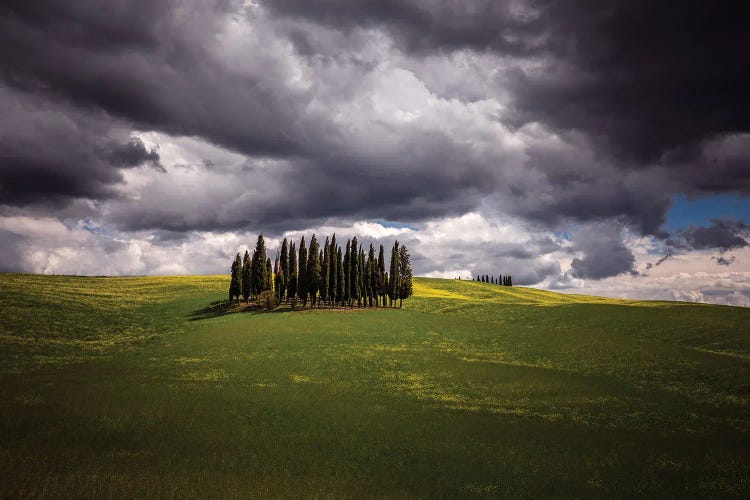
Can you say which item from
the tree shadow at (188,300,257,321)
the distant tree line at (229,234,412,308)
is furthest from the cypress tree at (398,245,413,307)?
the tree shadow at (188,300,257,321)

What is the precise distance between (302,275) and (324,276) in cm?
485

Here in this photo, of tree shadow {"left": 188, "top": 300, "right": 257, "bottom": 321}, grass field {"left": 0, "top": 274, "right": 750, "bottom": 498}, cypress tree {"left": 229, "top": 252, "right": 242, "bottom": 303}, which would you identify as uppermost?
cypress tree {"left": 229, "top": 252, "right": 242, "bottom": 303}

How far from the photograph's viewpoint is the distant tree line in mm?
97312

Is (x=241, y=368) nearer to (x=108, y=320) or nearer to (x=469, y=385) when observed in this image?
(x=469, y=385)

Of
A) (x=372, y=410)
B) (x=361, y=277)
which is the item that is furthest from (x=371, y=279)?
(x=372, y=410)

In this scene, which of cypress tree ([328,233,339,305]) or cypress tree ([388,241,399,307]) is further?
cypress tree ([388,241,399,307])

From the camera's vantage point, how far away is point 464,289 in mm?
164250

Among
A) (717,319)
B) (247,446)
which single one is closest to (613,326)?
(717,319)

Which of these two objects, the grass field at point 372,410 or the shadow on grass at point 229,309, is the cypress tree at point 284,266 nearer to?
the shadow on grass at point 229,309

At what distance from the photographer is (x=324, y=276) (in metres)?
97.4

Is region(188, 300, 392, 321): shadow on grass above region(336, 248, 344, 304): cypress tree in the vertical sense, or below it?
below

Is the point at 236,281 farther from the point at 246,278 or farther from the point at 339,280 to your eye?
the point at 339,280

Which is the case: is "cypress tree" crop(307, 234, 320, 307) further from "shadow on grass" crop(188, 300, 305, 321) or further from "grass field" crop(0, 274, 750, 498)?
"grass field" crop(0, 274, 750, 498)

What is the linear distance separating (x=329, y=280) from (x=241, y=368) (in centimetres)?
5288
